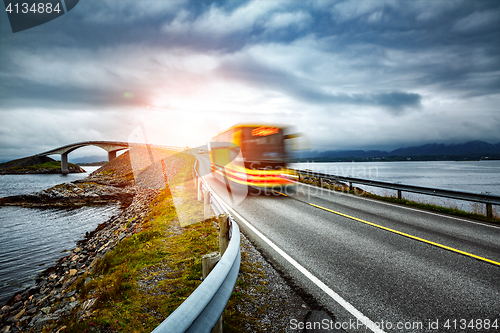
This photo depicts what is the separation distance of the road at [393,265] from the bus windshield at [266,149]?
16.5ft

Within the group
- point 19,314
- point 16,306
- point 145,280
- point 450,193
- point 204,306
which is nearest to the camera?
point 204,306

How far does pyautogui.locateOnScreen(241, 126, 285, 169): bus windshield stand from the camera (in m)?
13.8

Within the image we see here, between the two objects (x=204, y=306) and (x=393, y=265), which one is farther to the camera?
(x=393, y=265)

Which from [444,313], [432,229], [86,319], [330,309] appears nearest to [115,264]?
[86,319]

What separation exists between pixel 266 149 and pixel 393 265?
9.81 meters

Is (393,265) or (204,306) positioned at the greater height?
(204,306)

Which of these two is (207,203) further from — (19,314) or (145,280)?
(19,314)

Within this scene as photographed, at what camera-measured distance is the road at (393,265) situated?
130 inches

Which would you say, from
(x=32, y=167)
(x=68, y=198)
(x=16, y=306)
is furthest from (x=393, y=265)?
(x=32, y=167)

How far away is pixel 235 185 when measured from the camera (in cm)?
1580

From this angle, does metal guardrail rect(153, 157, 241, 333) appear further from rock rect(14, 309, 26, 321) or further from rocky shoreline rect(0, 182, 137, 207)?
rocky shoreline rect(0, 182, 137, 207)

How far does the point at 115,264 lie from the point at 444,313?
6.73 metres

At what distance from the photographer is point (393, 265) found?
189 inches

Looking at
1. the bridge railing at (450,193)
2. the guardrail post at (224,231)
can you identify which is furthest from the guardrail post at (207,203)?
the bridge railing at (450,193)
